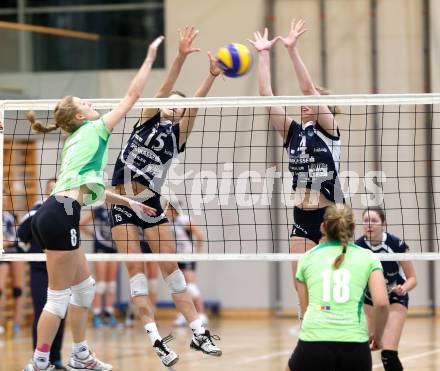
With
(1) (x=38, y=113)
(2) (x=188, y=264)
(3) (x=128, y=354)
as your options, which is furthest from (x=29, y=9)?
(3) (x=128, y=354)

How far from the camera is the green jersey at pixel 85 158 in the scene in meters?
7.12

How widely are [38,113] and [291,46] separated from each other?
6.21m

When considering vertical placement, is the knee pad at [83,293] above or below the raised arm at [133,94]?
below

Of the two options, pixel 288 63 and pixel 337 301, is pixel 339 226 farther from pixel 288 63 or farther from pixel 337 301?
pixel 288 63

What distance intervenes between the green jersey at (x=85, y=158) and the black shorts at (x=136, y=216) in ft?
2.44

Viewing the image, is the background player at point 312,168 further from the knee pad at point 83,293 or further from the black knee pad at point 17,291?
the black knee pad at point 17,291

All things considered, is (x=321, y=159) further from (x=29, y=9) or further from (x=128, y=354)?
(x=29, y=9)

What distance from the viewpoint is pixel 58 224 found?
7.05 meters

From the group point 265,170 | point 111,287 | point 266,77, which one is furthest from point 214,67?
point 111,287

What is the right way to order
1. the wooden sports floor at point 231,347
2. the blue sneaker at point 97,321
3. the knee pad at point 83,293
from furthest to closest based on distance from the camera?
the blue sneaker at point 97,321 < the wooden sports floor at point 231,347 < the knee pad at point 83,293

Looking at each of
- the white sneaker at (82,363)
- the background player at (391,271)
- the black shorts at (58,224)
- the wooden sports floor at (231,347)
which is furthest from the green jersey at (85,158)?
the wooden sports floor at (231,347)

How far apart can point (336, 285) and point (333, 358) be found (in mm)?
424

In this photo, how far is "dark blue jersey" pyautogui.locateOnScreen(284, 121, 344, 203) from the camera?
25.6 feet

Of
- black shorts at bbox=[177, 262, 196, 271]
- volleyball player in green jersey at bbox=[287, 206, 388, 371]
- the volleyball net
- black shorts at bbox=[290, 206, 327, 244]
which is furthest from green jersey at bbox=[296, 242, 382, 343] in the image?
black shorts at bbox=[177, 262, 196, 271]
